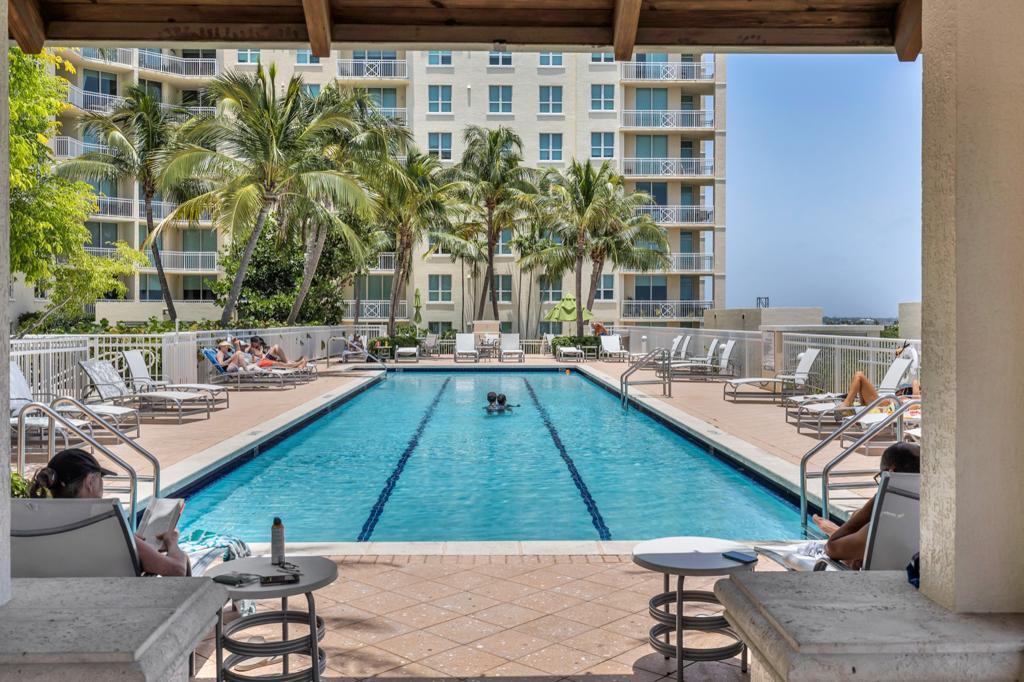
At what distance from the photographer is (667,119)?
44.2 m

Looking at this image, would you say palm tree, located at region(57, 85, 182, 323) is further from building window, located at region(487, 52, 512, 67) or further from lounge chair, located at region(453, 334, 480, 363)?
building window, located at region(487, 52, 512, 67)

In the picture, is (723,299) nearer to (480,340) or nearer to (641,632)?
(480,340)

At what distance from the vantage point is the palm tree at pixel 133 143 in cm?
2977

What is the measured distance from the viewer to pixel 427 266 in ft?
146

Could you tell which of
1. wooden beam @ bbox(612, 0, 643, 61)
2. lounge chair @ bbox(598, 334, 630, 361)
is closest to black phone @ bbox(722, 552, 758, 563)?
wooden beam @ bbox(612, 0, 643, 61)

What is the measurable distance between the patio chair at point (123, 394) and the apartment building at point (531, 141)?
29025 millimetres

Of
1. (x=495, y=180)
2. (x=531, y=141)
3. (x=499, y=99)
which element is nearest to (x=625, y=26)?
(x=495, y=180)

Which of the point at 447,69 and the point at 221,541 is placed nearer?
the point at 221,541

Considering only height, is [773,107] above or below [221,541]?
above

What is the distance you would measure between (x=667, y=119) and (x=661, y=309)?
9.79 m

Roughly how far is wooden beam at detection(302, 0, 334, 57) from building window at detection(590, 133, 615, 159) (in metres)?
40.2

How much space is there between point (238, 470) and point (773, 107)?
59649 mm

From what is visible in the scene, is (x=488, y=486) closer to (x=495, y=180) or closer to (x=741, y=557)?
(x=741, y=557)

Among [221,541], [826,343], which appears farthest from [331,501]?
[826,343]
